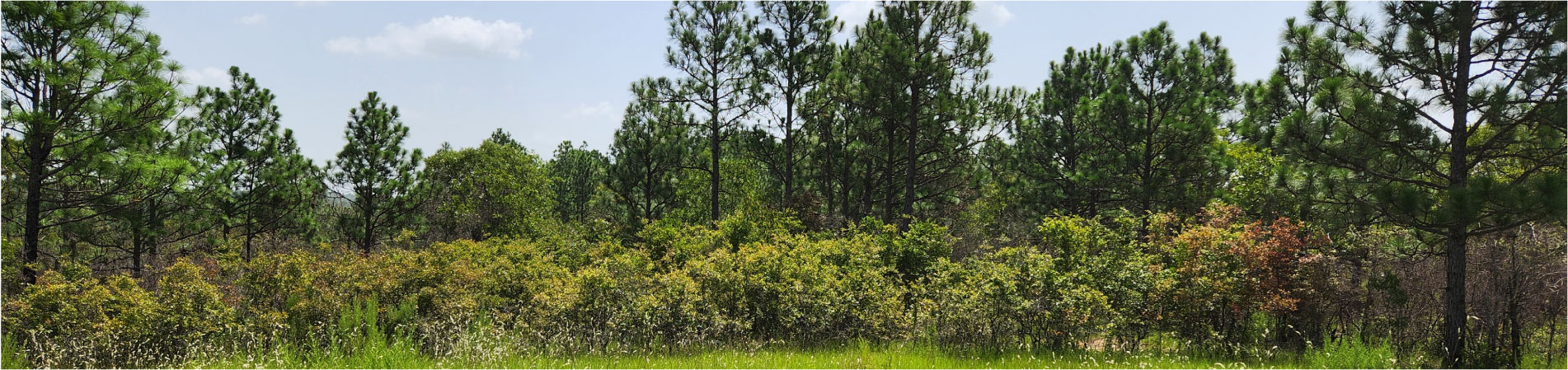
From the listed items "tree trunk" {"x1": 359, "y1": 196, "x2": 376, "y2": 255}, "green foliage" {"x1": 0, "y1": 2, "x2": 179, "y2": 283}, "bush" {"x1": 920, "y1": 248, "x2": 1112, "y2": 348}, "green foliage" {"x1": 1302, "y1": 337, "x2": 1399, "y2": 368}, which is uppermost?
"green foliage" {"x1": 0, "y1": 2, "x2": 179, "y2": 283}

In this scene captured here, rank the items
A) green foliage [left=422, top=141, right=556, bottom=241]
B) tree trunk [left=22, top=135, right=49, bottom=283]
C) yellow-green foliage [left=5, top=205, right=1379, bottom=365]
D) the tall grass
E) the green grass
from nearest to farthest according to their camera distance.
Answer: the green grass
the tall grass
yellow-green foliage [left=5, top=205, right=1379, bottom=365]
tree trunk [left=22, top=135, right=49, bottom=283]
green foliage [left=422, top=141, right=556, bottom=241]

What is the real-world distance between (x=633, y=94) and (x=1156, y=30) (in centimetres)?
1521

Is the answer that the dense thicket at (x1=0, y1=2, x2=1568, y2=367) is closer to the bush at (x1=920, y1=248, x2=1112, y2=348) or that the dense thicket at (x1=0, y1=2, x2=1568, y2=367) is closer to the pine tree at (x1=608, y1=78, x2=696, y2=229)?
the bush at (x1=920, y1=248, x2=1112, y2=348)

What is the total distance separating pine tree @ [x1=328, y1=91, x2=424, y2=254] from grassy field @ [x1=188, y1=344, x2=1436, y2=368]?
12952mm

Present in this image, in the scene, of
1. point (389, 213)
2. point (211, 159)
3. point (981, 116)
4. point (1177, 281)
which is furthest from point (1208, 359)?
point (389, 213)

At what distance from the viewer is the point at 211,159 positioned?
400 inches

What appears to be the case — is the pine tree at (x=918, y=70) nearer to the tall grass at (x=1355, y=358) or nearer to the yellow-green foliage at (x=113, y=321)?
the tall grass at (x=1355, y=358)

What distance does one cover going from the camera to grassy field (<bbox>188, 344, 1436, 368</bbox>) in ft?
21.9

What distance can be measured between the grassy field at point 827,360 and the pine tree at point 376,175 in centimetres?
1295

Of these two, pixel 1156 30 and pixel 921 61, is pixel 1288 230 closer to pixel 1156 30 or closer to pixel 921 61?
pixel 921 61

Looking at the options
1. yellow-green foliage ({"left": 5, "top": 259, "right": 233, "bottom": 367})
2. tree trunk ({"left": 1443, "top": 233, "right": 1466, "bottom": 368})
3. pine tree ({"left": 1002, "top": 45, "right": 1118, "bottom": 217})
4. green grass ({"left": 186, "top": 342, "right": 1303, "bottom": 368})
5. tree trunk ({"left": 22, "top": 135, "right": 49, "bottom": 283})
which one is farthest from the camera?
pine tree ({"left": 1002, "top": 45, "right": 1118, "bottom": 217})

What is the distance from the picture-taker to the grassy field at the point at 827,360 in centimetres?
667

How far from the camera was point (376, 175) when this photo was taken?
18703 millimetres

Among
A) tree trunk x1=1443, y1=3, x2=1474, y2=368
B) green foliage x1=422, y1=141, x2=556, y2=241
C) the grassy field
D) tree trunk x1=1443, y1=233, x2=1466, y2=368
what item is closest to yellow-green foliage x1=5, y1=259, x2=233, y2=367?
the grassy field
